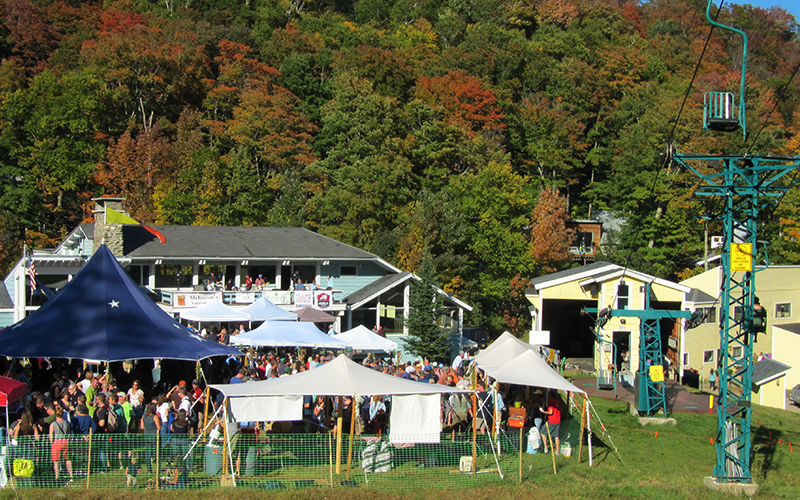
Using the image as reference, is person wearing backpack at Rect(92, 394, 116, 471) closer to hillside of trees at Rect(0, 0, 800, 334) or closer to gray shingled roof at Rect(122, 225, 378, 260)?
gray shingled roof at Rect(122, 225, 378, 260)

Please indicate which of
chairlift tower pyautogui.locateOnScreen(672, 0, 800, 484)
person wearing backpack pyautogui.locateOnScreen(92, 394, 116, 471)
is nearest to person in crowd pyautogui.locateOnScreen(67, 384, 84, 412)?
person wearing backpack pyautogui.locateOnScreen(92, 394, 116, 471)

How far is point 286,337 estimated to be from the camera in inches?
851

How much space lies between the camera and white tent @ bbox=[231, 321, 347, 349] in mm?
21375

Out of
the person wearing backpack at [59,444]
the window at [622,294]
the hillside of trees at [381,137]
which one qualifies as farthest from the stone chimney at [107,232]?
the window at [622,294]

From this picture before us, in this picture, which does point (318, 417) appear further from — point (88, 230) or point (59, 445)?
point (88, 230)

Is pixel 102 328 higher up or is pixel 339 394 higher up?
pixel 102 328

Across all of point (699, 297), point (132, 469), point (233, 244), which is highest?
point (233, 244)

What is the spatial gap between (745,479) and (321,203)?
117 feet

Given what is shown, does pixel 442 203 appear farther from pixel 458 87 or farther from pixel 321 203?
pixel 458 87

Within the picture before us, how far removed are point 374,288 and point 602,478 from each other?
19.2 m

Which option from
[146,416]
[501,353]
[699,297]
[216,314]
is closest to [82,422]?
[146,416]

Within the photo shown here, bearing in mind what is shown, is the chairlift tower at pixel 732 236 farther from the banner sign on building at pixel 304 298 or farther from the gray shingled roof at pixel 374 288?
the banner sign on building at pixel 304 298

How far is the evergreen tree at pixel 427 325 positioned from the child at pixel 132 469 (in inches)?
697

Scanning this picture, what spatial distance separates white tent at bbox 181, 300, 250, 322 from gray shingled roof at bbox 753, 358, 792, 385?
71.5ft
